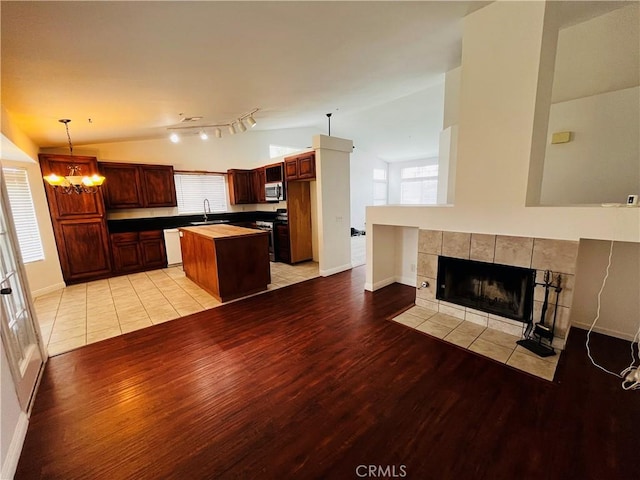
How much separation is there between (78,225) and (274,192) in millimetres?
3614

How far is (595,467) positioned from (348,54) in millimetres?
3589

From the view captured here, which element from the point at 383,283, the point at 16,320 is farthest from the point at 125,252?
the point at 383,283

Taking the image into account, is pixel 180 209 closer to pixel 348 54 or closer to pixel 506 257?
pixel 348 54

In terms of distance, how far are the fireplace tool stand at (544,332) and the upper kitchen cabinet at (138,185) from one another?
21.6ft

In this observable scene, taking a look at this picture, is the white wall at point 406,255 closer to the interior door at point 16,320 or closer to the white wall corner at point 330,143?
the white wall corner at point 330,143

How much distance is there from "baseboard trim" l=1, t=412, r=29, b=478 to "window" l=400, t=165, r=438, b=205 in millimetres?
10876

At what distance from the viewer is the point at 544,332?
7.77 ft

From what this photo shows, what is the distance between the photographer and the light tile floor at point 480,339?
85.7 inches

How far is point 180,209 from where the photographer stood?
20.9 feet

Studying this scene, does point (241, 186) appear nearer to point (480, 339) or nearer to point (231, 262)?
point (231, 262)

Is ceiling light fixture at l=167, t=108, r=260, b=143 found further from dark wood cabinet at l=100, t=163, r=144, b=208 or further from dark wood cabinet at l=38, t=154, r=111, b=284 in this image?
dark wood cabinet at l=38, t=154, r=111, b=284

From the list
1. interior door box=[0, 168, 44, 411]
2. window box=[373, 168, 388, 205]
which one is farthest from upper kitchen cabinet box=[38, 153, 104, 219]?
window box=[373, 168, 388, 205]

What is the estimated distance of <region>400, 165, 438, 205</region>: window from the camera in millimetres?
10164

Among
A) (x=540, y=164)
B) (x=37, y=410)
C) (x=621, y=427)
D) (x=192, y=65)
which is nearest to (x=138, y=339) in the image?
(x=37, y=410)
